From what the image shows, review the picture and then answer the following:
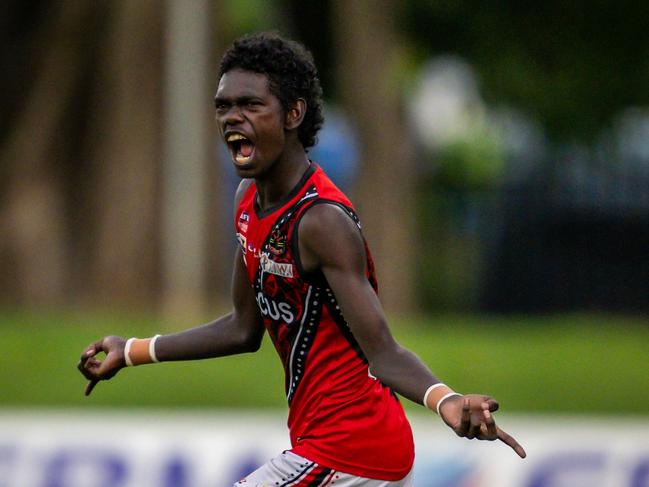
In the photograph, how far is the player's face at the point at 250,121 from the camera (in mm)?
4977

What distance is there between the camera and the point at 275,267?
5059 millimetres

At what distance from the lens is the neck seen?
5094 mm

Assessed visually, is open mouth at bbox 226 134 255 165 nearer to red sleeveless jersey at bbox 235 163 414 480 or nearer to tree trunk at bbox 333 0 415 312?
red sleeveless jersey at bbox 235 163 414 480

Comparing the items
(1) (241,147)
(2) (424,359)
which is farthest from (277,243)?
(2) (424,359)

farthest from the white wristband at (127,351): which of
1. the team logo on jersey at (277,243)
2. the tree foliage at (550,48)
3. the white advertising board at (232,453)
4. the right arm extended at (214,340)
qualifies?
the tree foliage at (550,48)

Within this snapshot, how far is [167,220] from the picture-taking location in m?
18.4

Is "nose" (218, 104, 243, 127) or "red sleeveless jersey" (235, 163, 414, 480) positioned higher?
"nose" (218, 104, 243, 127)

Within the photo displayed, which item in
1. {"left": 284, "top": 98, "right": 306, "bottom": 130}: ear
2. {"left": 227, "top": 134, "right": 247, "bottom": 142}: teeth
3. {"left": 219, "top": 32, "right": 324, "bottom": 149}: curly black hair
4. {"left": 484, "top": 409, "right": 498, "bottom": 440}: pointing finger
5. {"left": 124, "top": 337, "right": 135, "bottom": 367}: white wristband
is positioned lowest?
{"left": 484, "top": 409, "right": 498, "bottom": 440}: pointing finger

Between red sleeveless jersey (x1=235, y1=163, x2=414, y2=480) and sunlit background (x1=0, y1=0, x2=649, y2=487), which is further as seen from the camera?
sunlit background (x1=0, y1=0, x2=649, y2=487)

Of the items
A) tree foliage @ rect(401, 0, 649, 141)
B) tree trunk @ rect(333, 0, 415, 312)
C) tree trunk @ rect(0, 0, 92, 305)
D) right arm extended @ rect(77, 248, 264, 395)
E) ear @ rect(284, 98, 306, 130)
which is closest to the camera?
ear @ rect(284, 98, 306, 130)

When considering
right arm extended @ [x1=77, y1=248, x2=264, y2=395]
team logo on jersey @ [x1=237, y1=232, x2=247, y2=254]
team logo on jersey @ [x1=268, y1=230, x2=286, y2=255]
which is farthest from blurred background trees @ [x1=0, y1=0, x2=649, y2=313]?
team logo on jersey @ [x1=268, y1=230, x2=286, y2=255]

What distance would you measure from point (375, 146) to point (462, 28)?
4271 mm

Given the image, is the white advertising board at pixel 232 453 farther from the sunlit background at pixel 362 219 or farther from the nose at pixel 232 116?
the nose at pixel 232 116

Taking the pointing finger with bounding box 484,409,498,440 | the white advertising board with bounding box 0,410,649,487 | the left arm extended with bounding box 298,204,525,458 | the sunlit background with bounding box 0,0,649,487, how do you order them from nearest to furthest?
the pointing finger with bounding box 484,409,498,440 → the left arm extended with bounding box 298,204,525,458 → the white advertising board with bounding box 0,410,649,487 → the sunlit background with bounding box 0,0,649,487
